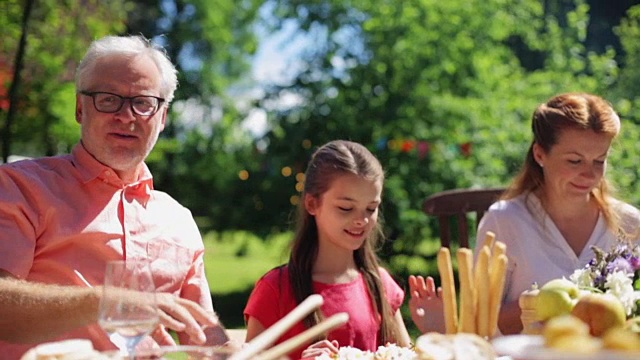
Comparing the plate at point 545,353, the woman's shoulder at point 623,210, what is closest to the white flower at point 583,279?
the plate at point 545,353

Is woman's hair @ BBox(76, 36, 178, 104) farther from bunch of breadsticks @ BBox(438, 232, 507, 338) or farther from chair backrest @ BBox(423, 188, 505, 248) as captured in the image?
bunch of breadsticks @ BBox(438, 232, 507, 338)

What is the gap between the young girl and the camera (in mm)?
3246

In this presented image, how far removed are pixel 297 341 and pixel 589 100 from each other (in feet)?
7.69

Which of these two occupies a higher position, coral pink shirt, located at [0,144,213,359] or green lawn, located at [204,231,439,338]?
coral pink shirt, located at [0,144,213,359]

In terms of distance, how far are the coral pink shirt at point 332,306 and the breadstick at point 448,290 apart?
4.09ft

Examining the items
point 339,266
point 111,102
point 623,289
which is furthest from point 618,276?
point 111,102

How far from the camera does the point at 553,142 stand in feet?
11.2

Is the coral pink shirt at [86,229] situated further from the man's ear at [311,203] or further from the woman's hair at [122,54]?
the man's ear at [311,203]

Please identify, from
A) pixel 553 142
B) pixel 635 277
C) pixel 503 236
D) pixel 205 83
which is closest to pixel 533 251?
pixel 503 236

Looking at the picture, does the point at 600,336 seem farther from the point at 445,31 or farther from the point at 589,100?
the point at 445,31

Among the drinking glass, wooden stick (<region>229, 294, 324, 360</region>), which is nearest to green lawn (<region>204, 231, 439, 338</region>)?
the drinking glass

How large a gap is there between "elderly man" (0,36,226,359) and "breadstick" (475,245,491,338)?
101 centimetres

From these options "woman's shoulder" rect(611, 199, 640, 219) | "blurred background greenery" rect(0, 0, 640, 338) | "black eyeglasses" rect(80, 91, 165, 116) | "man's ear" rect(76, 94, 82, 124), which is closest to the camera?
"black eyeglasses" rect(80, 91, 165, 116)

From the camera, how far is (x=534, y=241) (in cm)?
355
